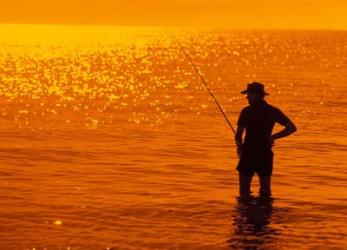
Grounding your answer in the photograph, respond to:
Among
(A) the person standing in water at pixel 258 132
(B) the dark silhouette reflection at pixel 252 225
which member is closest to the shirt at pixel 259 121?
(A) the person standing in water at pixel 258 132

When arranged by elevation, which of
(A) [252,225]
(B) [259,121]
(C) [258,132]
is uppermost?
(B) [259,121]

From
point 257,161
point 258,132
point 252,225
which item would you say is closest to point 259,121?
point 258,132

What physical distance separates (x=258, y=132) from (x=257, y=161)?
18.8 inches

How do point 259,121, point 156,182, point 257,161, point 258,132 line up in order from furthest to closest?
point 156,182, point 257,161, point 258,132, point 259,121

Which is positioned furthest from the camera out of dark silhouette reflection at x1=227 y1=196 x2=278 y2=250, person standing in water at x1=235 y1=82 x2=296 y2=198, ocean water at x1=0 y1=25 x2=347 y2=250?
person standing in water at x1=235 y1=82 x2=296 y2=198

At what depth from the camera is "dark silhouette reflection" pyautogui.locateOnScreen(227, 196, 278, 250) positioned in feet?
38.6

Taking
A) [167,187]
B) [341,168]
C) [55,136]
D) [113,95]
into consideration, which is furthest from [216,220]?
[113,95]

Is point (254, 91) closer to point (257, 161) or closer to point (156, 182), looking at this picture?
point (257, 161)

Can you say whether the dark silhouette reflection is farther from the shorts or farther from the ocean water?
the shorts

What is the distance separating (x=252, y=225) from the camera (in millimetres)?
12812

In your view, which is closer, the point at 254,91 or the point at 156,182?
the point at 254,91

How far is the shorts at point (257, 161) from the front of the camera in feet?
42.5

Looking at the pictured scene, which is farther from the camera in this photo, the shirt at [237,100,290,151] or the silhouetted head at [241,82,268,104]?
the shirt at [237,100,290,151]

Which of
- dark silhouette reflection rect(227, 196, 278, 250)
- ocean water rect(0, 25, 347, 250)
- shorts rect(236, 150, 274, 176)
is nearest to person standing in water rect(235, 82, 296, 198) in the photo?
shorts rect(236, 150, 274, 176)
